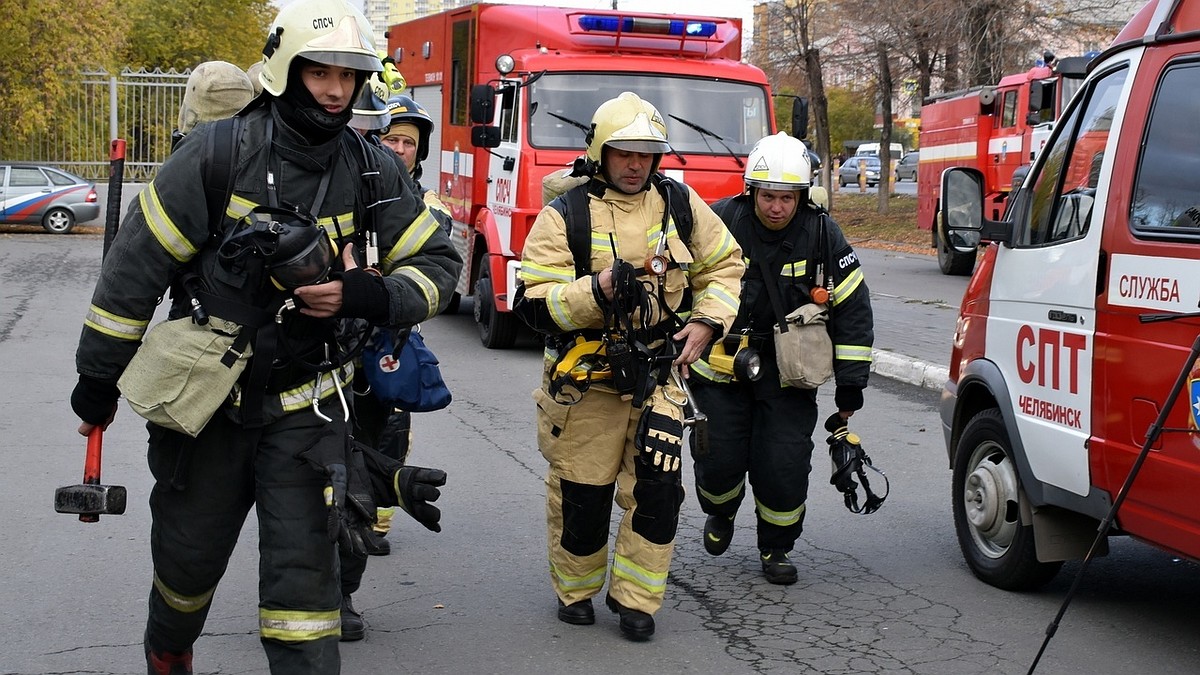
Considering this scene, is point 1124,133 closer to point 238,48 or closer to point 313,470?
point 313,470

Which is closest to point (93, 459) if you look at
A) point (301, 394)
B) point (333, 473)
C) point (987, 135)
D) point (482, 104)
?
point (301, 394)

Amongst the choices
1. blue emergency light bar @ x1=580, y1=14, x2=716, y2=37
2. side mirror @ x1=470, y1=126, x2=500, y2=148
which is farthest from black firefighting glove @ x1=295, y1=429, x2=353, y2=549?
blue emergency light bar @ x1=580, y1=14, x2=716, y2=37

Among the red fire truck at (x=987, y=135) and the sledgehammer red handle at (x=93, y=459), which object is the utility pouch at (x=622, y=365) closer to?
the sledgehammer red handle at (x=93, y=459)

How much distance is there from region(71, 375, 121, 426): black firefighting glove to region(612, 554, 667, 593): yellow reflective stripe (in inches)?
78.2

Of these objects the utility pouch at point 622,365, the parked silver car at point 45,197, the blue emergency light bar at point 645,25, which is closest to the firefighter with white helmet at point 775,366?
the utility pouch at point 622,365

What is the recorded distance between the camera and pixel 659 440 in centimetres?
A: 473

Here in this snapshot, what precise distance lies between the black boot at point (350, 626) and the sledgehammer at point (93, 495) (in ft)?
4.43

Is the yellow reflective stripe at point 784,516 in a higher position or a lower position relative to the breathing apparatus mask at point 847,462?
lower

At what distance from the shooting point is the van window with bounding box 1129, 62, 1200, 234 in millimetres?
4371

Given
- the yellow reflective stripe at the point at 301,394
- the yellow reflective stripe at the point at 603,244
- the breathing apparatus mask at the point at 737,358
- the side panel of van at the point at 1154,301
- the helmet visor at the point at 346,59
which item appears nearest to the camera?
the helmet visor at the point at 346,59

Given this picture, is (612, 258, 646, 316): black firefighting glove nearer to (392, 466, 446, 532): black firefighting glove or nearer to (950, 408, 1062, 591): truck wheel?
(392, 466, 446, 532): black firefighting glove

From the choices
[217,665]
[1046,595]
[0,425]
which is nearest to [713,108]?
[0,425]

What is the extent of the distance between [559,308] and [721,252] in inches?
26.0

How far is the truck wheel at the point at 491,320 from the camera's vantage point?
12.4 meters
